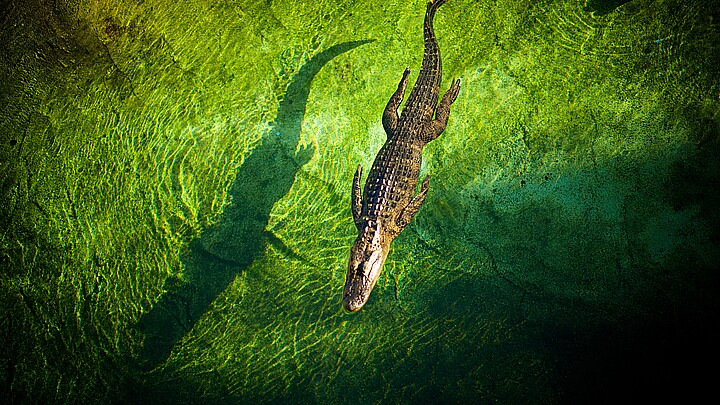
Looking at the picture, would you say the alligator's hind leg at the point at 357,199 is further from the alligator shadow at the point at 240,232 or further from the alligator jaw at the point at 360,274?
the alligator shadow at the point at 240,232

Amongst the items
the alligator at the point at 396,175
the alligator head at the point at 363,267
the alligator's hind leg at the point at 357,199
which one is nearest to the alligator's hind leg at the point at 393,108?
the alligator at the point at 396,175

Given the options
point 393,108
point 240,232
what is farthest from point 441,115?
point 240,232

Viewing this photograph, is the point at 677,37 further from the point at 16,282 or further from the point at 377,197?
the point at 16,282

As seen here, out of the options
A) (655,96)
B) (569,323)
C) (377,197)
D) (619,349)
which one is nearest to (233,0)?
(377,197)

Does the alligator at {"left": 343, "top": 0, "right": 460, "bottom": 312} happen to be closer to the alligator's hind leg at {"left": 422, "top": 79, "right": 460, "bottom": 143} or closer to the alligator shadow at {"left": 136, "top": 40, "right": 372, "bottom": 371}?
the alligator's hind leg at {"left": 422, "top": 79, "right": 460, "bottom": 143}

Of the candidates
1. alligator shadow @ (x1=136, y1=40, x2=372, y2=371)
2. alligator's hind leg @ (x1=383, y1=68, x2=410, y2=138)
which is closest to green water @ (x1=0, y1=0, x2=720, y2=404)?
alligator shadow @ (x1=136, y1=40, x2=372, y2=371)
